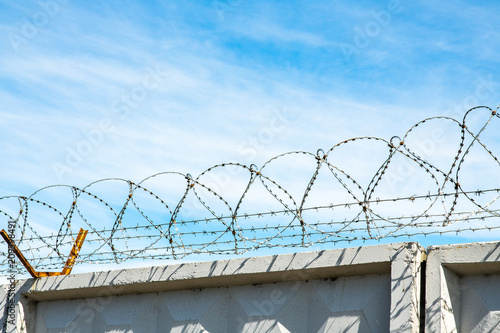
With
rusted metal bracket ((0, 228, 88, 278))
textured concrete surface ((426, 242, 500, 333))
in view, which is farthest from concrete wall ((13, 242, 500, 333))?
rusted metal bracket ((0, 228, 88, 278))

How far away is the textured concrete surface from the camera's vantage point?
6703 mm

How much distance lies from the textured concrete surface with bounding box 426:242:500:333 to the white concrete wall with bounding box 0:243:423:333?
0.17 metres

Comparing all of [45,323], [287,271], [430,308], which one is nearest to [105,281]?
[45,323]

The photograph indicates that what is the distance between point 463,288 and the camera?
276 inches

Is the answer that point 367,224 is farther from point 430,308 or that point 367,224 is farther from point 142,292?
point 142,292

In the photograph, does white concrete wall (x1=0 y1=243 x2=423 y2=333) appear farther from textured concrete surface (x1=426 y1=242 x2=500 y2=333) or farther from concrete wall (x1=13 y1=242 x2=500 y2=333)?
textured concrete surface (x1=426 y1=242 x2=500 y2=333)

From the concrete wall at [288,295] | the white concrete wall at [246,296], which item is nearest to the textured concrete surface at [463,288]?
the concrete wall at [288,295]

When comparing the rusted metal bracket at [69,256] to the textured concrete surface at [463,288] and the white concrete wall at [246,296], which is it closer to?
the white concrete wall at [246,296]

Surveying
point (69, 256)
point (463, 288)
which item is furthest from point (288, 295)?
point (69, 256)

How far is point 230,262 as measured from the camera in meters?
8.23

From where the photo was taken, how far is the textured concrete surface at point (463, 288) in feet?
22.0

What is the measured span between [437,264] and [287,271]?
1687 mm

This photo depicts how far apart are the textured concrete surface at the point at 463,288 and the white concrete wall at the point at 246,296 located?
171 mm

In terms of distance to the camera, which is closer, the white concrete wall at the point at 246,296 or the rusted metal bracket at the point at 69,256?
the white concrete wall at the point at 246,296
